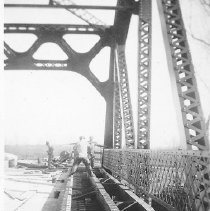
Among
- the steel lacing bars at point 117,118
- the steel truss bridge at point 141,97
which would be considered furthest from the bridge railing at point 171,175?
the steel lacing bars at point 117,118

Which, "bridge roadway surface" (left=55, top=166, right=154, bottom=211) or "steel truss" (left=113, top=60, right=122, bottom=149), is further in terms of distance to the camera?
"steel truss" (left=113, top=60, right=122, bottom=149)

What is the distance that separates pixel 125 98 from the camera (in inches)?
457

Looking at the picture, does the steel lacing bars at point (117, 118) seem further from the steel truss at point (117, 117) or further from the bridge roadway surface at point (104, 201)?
the bridge roadway surface at point (104, 201)

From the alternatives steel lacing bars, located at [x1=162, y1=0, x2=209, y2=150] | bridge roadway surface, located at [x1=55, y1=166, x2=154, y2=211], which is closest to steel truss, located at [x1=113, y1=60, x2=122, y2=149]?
bridge roadway surface, located at [x1=55, y1=166, x2=154, y2=211]

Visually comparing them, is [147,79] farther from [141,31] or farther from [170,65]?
[170,65]

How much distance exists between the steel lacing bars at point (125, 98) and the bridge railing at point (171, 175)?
1396 millimetres

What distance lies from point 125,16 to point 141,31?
3005 millimetres

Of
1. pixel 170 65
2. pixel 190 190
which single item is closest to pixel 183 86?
pixel 170 65

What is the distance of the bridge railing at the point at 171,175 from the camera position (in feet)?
13.2

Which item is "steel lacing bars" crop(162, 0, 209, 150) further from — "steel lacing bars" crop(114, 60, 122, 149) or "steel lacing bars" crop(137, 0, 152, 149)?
"steel lacing bars" crop(114, 60, 122, 149)

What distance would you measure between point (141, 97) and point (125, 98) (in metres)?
3.19

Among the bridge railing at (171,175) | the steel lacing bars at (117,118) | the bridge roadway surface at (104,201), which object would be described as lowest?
the bridge roadway surface at (104,201)

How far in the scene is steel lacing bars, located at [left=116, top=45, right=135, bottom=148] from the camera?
417 inches

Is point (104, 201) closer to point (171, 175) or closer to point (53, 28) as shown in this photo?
point (171, 175)
